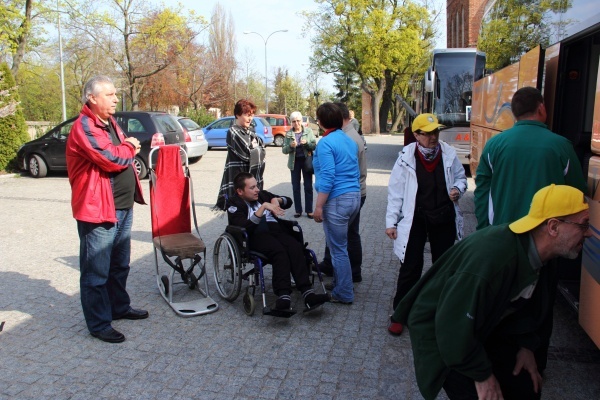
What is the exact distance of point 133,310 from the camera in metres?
5.00

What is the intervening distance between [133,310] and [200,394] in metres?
1.63

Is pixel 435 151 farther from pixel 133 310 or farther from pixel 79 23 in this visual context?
pixel 79 23

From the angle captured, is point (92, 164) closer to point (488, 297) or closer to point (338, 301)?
point (338, 301)

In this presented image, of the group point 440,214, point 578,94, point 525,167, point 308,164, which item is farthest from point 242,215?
point 308,164

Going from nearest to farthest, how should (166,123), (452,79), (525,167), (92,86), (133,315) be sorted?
(525,167)
(92,86)
(133,315)
(166,123)
(452,79)

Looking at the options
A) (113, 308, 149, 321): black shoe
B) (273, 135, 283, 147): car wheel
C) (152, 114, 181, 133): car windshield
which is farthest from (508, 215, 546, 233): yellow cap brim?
(273, 135, 283, 147): car wheel

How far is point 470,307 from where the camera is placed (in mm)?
2047

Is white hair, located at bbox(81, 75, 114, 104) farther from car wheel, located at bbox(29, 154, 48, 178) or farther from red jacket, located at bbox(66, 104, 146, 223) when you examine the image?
car wheel, located at bbox(29, 154, 48, 178)

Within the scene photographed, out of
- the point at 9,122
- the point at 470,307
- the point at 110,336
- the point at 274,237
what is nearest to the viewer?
the point at 470,307

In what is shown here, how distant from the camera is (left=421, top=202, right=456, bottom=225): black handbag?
4.36m

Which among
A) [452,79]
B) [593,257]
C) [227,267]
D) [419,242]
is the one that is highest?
[452,79]

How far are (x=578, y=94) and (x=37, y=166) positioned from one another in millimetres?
14215

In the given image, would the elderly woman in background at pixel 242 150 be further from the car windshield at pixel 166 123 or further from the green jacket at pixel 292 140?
the car windshield at pixel 166 123

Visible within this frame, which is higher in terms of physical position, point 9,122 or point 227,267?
point 9,122
